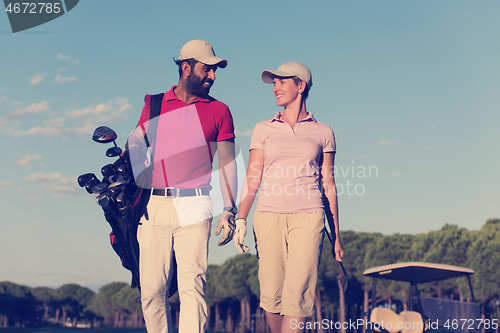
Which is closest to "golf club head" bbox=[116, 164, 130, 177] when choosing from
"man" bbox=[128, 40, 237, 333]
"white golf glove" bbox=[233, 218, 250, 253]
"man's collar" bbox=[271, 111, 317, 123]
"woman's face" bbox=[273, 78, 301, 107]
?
"man" bbox=[128, 40, 237, 333]

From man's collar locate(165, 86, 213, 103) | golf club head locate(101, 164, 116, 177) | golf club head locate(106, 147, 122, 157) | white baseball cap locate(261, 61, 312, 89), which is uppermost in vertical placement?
white baseball cap locate(261, 61, 312, 89)

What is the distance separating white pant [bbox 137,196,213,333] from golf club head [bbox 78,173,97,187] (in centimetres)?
66

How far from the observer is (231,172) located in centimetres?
529

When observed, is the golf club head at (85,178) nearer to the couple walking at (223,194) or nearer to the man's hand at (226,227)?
the couple walking at (223,194)

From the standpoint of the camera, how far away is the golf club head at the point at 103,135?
473cm

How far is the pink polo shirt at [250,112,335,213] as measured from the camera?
17.3 feet

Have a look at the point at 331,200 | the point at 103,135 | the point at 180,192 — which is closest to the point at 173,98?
the point at 103,135

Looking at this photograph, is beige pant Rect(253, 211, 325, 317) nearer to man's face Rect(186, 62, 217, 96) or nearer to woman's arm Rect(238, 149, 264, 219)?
woman's arm Rect(238, 149, 264, 219)

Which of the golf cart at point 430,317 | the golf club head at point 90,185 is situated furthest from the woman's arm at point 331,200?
the golf cart at point 430,317

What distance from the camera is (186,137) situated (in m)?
5.12

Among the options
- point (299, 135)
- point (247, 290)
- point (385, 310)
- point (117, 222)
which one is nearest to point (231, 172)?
point (299, 135)

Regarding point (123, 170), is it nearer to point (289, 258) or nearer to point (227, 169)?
point (227, 169)

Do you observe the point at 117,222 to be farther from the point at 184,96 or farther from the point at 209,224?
the point at 184,96

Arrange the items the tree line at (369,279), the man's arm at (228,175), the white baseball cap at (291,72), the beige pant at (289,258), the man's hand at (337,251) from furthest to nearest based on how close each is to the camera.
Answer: the tree line at (369,279)
the white baseball cap at (291,72)
the man's hand at (337,251)
the man's arm at (228,175)
the beige pant at (289,258)
